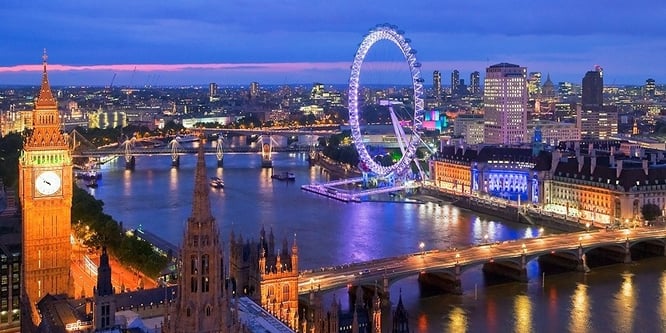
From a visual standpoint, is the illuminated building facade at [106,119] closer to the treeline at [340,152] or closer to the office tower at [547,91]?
the treeline at [340,152]

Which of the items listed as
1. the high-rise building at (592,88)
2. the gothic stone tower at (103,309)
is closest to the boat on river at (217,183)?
the gothic stone tower at (103,309)

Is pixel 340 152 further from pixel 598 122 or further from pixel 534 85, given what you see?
pixel 534 85

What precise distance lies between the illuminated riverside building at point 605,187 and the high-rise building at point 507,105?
3934cm

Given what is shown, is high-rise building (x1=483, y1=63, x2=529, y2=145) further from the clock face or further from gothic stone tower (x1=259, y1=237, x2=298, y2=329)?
gothic stone tower (x1=259, y1=237, x2=298, y2=329)

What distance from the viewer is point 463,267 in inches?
1151

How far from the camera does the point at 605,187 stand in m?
43.6

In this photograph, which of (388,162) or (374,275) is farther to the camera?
(388,162)

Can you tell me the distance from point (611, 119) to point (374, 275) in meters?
84.9

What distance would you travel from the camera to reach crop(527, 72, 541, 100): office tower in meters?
179

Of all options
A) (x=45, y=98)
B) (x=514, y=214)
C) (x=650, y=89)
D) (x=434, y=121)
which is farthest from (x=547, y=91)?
(x=45, y=98)

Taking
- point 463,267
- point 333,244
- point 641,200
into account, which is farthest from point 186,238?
point 641,200

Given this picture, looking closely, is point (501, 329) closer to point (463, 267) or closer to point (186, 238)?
point (463, 267)

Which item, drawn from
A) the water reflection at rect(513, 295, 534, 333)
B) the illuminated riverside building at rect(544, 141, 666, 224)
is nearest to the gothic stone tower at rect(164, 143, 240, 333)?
the water reflection at rect(513, 295, 534, 333)

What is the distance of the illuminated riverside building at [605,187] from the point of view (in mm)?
42469
